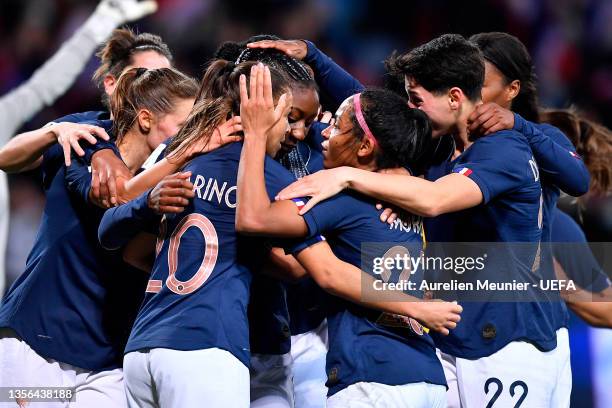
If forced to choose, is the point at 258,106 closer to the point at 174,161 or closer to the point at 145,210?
the point at 174,161

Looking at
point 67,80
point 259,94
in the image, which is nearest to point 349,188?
point 259,94

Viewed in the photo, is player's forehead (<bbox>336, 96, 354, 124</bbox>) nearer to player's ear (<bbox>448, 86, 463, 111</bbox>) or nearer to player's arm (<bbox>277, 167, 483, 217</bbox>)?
player's arm (<bbox>277, 167, 483, 217</bbox>)

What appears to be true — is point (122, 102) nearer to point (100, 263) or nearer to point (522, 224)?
point (100, 263)

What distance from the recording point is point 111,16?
7.29 metres

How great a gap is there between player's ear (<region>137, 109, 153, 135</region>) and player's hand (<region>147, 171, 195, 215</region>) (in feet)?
2.78

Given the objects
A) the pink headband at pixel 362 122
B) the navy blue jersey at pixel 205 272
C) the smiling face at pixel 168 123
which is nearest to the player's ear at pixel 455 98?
the pink headband at pixel 362 122

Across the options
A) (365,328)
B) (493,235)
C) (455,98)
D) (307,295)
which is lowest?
(307,295)

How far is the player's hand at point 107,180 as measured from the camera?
127 inches

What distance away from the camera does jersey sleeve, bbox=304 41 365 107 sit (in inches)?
165

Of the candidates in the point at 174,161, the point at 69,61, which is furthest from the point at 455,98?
the point at 69,61

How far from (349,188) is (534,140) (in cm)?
107

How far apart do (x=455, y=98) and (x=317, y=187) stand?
0.98 m

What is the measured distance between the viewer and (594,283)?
5484 mm

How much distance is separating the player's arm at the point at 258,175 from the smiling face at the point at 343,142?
0.86 feet
